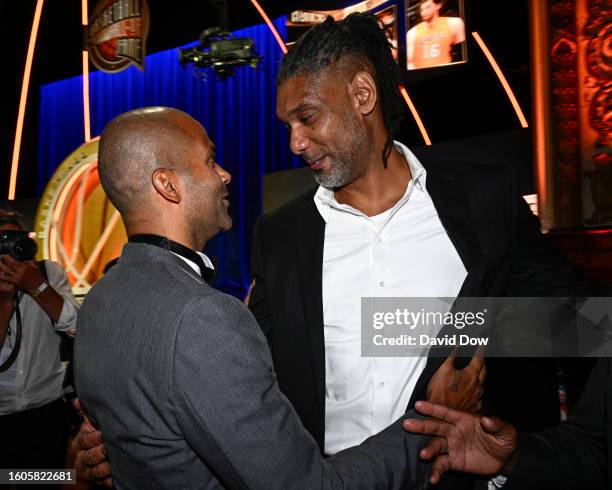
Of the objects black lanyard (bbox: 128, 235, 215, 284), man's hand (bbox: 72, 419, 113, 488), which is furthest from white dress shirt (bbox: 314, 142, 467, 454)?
man's hand (bbox: 72, 419, 113, 488)

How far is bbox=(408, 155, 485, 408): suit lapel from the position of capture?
5.54 feet

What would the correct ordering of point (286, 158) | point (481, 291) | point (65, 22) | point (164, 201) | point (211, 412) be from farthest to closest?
point (286, 158) < point (65, 22) < point (481, 291) < point (164, 201) < point (211, 412)

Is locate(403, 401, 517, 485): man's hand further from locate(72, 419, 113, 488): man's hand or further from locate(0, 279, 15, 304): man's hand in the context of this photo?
locate(0, 279, 15, 304): man's hand

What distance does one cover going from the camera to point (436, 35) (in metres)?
5.16

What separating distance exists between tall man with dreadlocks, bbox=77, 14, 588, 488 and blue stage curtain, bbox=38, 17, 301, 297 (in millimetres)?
8064

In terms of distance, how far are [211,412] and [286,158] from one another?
927 centimetres

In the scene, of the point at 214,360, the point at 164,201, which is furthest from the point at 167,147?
the point at 214,360

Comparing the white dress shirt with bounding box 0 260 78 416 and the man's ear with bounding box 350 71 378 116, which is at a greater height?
the man's ear with bounding box 350 71 378 116

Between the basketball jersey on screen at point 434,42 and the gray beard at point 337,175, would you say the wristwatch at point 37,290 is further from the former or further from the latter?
the basketball jersey on screen at point 434,42

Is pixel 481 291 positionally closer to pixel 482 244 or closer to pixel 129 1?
pixel 482 244

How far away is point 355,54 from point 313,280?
0.85 meters

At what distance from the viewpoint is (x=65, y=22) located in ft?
29.0

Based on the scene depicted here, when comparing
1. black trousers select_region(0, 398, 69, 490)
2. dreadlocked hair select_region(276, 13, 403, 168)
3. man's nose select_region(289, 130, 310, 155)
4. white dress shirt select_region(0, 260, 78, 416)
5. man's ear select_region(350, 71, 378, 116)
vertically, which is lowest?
black trousers select_region(0, 398, 69, 490)

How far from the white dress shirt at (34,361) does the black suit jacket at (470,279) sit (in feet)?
5.97
